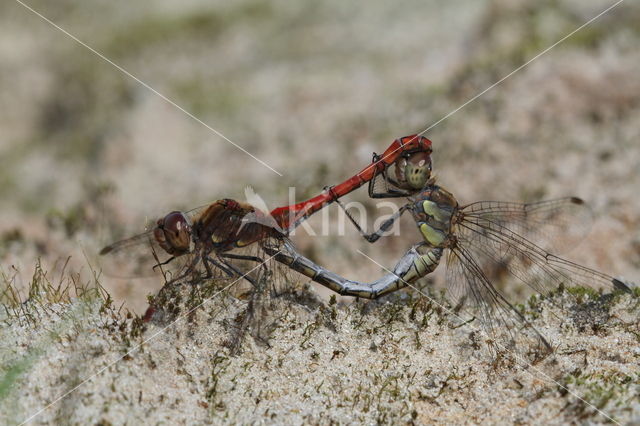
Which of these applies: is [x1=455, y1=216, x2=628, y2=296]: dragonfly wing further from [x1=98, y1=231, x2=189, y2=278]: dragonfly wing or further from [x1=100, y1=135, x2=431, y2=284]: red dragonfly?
[x1=98, y1=231, x2=189, y2=278]: dragonfly wing

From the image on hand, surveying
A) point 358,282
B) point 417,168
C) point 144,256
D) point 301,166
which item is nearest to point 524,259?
point 417,168

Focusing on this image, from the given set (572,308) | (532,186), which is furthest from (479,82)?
(572,308)

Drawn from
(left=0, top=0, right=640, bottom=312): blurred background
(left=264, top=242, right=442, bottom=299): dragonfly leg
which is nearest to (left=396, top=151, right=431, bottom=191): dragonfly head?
(left=264, top=242, right=442, bottom=299): dragonfly leg

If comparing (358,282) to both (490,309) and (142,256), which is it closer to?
(490,309)

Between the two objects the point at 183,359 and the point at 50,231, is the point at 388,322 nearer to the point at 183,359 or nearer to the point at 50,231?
the point at 183,359

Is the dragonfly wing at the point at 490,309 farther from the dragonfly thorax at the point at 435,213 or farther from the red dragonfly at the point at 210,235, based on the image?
the red dragonfly at the point at 210,235

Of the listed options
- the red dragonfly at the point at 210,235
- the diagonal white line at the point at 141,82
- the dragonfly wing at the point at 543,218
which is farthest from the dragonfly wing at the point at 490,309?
the diagonal white line at the point at 141,82
